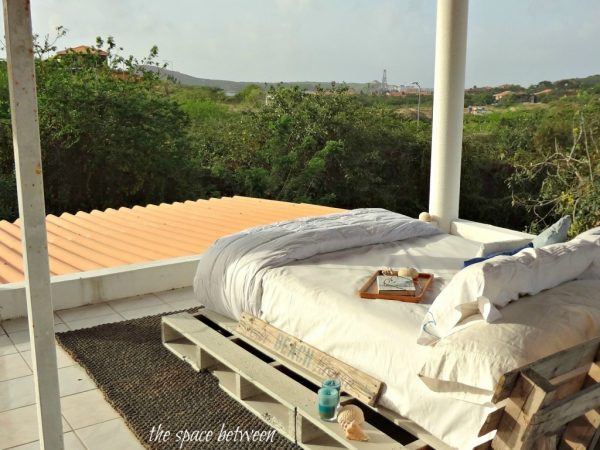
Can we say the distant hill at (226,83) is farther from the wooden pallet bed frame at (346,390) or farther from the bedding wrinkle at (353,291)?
the wooden pallet bed frame at (346,390)

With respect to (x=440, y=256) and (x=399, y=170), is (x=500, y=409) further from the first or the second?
(x=399, y=170)

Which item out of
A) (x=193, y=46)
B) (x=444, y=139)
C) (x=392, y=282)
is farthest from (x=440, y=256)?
(x=193, y=46)

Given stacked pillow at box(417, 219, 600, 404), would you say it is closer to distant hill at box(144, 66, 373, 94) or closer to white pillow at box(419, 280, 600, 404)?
white pillow at box(419, 280, 600, 404)

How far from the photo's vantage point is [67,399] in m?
3.31

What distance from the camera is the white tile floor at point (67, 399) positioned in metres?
2.92

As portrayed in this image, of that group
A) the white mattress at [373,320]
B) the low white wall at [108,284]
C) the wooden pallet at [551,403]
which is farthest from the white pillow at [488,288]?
the low white wall at [108,284]

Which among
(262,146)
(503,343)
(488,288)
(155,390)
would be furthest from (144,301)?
(262,146)

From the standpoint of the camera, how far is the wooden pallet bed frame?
81.9 inches

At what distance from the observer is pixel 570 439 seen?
2.38 meters

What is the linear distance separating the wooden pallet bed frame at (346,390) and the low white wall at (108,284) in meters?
1.04

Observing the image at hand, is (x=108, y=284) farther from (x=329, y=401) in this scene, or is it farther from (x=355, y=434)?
(x=355, y=434)

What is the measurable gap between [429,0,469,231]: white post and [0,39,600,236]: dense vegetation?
9.52 meters

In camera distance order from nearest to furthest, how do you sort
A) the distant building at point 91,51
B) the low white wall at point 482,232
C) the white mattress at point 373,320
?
the white mattress at point 373,320, the low white wall at point 482,232, the distant building at point 91,51

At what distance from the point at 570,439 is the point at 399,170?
51.8ft
